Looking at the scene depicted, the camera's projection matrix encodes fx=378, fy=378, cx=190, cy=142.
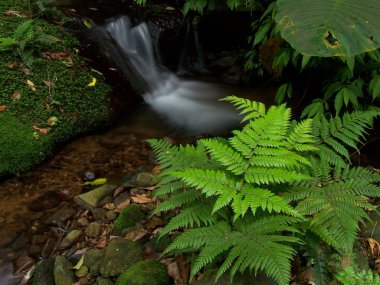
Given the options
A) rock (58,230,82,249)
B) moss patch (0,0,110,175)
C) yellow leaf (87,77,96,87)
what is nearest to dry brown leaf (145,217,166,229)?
rock (58,230,82,249)

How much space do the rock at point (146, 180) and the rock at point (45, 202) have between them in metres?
0.86

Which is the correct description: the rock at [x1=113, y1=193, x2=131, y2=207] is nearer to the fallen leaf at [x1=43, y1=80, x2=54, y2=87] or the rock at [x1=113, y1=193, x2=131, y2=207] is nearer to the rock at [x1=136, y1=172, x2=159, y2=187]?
the rock at [x1=136, y1=172, x2=159, y2=187]

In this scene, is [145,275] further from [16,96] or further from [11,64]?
[11,64]

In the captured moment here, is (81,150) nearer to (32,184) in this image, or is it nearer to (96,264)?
(32,184)

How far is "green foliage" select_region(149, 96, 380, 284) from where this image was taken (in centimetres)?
200

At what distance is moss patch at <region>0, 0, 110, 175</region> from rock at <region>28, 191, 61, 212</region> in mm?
555

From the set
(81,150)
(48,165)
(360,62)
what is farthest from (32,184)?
(360,62)

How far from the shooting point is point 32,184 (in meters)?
4.20

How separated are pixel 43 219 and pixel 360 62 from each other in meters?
3.50

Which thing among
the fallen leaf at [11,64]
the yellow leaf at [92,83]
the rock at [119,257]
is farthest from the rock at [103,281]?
the fallen leaf at [11,64]

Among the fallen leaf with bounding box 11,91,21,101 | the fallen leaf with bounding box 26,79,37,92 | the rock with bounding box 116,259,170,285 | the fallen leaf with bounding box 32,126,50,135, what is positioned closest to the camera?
the rock with bounding box 116,259,170,285

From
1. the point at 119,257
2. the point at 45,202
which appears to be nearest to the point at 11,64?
the point at 45,202

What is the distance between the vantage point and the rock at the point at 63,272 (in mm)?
2855

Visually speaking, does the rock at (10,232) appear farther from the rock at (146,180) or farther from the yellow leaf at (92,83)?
the yellow leaf at (92,83)
